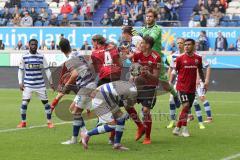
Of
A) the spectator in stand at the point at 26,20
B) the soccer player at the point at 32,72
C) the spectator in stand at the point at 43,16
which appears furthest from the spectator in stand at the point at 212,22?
the soccer player at the point at 32,72

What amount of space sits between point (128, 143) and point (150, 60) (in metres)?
1.69

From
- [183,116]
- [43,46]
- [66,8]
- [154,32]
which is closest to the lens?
[154,32]

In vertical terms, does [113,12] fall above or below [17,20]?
above

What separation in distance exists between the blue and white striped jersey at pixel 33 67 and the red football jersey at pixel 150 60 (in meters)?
3.85

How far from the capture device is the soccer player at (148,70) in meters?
14.4

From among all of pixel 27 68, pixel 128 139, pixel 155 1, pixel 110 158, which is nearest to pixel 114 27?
pixel 155 1

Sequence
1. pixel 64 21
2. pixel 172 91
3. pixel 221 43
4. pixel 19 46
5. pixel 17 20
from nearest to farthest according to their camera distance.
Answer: pixel 172 91 → pixel 221 43 → pixel 19 46 → pixel 64 21 → pixel 17 20

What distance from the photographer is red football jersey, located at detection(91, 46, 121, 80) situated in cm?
1434

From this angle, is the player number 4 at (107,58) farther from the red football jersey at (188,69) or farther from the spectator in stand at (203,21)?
the spectator in stand at (203,21)

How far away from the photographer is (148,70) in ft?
47.1

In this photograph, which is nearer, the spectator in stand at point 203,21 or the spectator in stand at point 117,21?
the spectator in stand at point 203,21

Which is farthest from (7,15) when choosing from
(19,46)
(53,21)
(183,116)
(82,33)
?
(183,116)

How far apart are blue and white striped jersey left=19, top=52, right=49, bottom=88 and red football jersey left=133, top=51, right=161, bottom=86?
3.85 metres

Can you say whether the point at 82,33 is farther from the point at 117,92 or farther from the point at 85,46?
the point at 117,92
